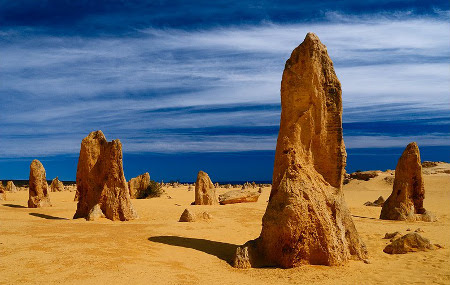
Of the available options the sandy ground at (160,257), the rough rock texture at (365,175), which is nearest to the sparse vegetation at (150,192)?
the sandy ground at (160,257)

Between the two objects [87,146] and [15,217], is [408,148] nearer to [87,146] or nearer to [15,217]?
[87,146]

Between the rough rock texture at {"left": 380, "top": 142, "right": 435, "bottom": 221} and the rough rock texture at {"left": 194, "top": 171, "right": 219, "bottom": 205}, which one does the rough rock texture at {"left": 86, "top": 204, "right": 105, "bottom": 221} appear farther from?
the rough rock texture at {"left": 380, "top": 142, "right": 435, "bottom": 221}

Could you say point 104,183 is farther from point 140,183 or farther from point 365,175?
point 365,175

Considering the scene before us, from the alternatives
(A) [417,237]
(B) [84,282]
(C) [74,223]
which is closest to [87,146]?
(C) [74,223]

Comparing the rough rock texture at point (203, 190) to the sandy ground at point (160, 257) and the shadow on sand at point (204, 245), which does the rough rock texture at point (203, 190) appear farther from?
the shadow on sand at point (204, 245)

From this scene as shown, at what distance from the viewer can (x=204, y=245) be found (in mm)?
10883

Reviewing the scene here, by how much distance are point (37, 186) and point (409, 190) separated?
1861 cm

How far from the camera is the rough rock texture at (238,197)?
80.6 ft

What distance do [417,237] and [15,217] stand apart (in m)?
14.7

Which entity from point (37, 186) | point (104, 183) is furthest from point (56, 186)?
point (104, 183)

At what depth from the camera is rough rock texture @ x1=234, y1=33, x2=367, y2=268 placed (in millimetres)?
8688

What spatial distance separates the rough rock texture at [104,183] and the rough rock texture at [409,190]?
12.1m

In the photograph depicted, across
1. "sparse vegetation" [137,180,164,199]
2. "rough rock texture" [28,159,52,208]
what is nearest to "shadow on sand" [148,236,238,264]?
"rough rock texture" [28,159,52,208]

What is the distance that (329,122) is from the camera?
9992 mm
